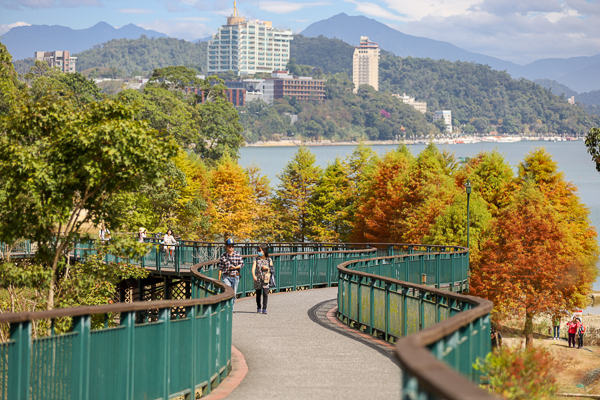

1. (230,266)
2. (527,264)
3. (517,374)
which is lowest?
(527,264)

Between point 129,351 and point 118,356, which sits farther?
point 129,351

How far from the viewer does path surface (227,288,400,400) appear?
8297 mm

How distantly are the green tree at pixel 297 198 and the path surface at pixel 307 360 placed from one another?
162 feet

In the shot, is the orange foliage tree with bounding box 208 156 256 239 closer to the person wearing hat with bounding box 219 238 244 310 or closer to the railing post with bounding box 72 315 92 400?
the person wearing hat with bounding box 219 238 244 310

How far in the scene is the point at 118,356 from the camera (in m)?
6.55

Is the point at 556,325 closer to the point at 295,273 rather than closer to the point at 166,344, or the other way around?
the point at 295,273

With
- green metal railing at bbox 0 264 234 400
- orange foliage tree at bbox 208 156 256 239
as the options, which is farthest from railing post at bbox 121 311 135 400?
orange foliage tree at bbox 208 156 256 239

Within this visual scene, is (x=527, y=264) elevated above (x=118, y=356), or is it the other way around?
(x=118, y=356)

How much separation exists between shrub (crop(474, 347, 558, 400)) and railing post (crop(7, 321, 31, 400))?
3.75 meters

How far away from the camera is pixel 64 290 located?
17203 mm

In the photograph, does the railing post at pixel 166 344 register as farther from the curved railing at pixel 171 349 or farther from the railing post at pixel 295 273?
the railing post at pixel 295 273

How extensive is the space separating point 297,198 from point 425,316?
182ft

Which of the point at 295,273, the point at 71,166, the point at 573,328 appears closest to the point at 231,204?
the point at 573,328

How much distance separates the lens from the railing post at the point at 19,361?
220 inches
